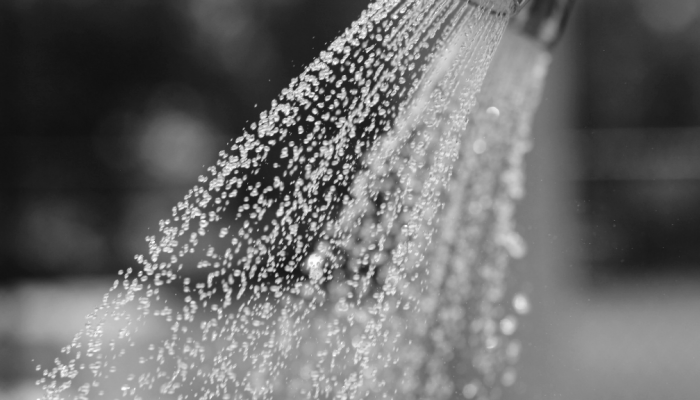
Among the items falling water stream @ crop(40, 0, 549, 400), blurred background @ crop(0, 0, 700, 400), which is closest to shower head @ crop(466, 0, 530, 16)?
falling water stream @ crop(40, 0, 549, 400)

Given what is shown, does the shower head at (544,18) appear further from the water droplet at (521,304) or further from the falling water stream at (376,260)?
the water droplet at (521,304)

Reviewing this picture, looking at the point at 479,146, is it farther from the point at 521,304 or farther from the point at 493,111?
the point at 521,304

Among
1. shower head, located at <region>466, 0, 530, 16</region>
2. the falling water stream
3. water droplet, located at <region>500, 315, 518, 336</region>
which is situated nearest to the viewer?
shower head, located at <region>466, 0, 530, 16</region>

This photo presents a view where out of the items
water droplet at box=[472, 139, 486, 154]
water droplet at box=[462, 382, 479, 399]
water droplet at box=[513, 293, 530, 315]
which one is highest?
water droplet at box=[472, 139, 486, 154]

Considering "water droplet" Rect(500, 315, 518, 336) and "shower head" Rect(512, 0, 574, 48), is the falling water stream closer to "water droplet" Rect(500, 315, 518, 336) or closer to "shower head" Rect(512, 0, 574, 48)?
"water droplet" Rect(500, 315, 518, 336)

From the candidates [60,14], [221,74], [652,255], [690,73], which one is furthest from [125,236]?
[690,73]

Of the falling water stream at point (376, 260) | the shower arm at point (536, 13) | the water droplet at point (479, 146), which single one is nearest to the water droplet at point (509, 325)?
the falling water stream at point (376, 260)
